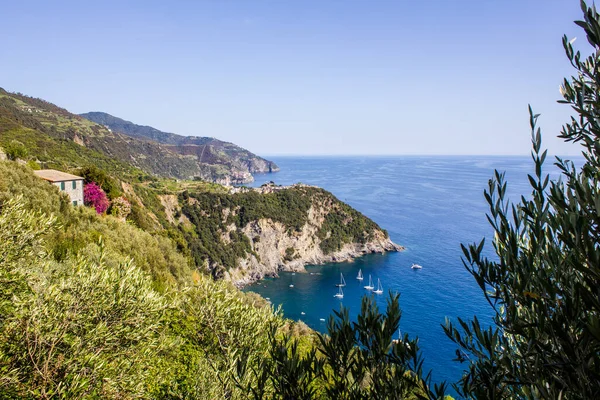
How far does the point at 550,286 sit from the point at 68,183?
32.8 m

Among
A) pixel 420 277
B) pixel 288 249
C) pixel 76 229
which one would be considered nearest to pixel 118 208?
pixel 76 229

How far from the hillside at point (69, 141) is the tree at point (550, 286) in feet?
162

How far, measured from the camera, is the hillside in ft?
190

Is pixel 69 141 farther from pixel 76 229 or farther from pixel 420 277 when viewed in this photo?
pixel 420 277

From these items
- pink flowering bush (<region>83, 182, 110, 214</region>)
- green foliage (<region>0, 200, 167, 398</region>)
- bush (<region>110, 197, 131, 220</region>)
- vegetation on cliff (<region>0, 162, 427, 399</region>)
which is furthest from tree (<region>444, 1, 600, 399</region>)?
bush (<region>110, 197, 131, 220</region>)

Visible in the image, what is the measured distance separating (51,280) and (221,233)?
3022 inches

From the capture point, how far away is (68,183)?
94.1ft

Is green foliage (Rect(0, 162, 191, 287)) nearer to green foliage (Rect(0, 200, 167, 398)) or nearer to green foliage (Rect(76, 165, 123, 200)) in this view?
green foliage (Rect(76, 165, 123, 200))

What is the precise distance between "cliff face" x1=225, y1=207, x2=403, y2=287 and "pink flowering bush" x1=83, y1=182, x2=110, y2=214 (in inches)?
2029

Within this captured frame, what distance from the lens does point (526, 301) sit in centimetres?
369

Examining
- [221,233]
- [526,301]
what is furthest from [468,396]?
[221,233]

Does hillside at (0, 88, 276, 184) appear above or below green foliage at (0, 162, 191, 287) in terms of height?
above

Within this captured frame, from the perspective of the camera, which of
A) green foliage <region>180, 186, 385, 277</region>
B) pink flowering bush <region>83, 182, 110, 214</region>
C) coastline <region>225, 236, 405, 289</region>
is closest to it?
pink flowering bush <region>83, 182, 110, 214</region>

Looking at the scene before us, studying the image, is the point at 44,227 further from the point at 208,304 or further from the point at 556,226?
the point at 556,226
